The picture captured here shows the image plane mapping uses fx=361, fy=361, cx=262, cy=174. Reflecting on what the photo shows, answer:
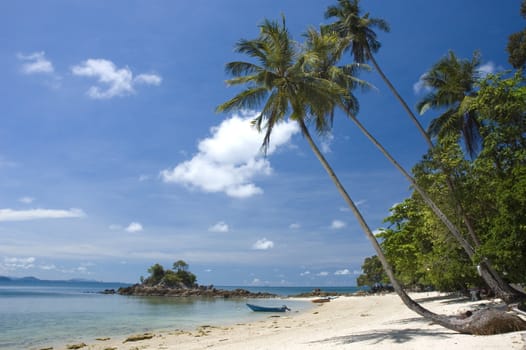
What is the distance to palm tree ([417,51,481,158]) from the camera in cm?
1833

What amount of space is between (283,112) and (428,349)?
887 centimetres

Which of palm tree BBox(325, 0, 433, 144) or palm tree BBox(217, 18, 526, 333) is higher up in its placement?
palm tree BBox(325, 0, 433, 144)

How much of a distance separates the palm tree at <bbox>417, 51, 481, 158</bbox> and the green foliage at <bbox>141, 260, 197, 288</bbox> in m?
72.4

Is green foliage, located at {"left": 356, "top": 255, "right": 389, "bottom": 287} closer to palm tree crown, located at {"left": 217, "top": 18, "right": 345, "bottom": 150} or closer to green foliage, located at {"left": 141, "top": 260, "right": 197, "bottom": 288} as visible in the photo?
green foliage, located at {"left": 141, "top": 260, "right": 197, "bottom": 288}

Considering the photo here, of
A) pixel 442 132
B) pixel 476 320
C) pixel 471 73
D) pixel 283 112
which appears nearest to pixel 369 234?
pixel 476 320

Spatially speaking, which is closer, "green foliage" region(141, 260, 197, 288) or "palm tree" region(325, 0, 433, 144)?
"palm tree" region(325, 0, 433, 144)

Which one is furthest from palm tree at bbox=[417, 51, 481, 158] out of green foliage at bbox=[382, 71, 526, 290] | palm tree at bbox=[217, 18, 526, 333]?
palm tree at bbox=[217, 18, 526, 333]

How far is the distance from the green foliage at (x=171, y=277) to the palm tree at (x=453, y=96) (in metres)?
72.4

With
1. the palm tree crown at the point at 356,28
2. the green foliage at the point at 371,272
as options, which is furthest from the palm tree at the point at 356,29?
the green foliage at the point at 371,272

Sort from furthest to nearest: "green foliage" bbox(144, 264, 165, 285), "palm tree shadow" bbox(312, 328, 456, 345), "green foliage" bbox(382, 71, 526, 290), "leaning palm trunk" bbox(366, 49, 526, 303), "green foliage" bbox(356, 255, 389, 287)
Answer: "green foliage" bbox(144, 264, 165, 285) → "green foliage" bbox(356, 255, 389, 287) → "leaning palm trunk" bbox(366, 49, 526, 303) → "green foliage" bbox(382, 71, 526, 290) → "palm tree shadow" bbox(312, 328, 456, 345)

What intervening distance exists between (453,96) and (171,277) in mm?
74508

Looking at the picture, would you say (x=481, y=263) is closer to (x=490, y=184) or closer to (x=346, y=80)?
(x=490, y=184)

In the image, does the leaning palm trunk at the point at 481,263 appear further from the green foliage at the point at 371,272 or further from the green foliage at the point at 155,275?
the green foliage at the point at 155,275

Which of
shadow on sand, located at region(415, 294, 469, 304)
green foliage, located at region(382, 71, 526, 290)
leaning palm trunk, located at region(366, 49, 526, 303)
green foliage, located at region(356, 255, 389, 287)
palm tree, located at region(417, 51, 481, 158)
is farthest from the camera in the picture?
green foliage, located at region(356, 255, 389, 287)
